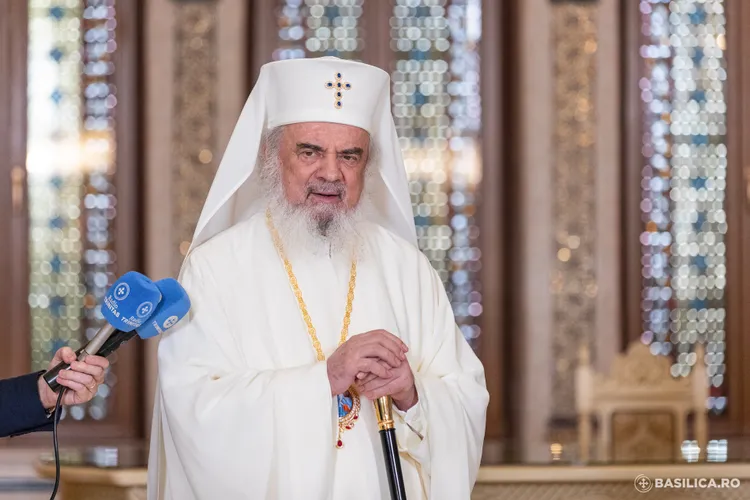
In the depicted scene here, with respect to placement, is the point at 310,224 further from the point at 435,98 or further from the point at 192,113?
the point at 435,98

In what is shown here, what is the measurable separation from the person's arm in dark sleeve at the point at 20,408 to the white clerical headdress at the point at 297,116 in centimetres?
71

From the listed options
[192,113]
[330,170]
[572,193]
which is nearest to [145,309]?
[330,170]

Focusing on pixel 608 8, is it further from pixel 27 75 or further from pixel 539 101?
pixel 27 75

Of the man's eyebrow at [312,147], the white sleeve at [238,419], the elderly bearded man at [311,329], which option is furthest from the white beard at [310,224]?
the white sleeve at [238,419]

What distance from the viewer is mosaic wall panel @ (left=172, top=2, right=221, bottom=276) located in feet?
23.7

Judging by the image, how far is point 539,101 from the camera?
7.23m

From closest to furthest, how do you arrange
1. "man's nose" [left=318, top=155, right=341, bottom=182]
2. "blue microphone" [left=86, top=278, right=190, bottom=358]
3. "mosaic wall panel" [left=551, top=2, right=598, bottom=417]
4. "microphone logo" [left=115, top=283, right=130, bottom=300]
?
"microphone logo" [left=115, top=283, right=130, bottom=300]
"blue microphone" [left=86, top=278, right=190, bottom=358]
"man's nose" [left=318, top=155, right=341, bottom=182]
"mosaic wall panel" [left=551, top=2, right=598, bottom=417]

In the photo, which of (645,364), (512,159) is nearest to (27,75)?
(512,159)

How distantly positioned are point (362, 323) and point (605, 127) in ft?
14.3

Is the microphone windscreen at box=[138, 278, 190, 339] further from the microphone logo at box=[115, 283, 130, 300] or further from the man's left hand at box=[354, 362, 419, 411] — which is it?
the man's left hand at box=[354, 362, 419, 411]

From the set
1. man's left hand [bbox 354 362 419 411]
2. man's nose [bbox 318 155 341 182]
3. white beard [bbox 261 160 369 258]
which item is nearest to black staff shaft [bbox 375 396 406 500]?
man's left hand [bbox 354 362 419 411]

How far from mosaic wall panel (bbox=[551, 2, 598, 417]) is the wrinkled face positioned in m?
4.13

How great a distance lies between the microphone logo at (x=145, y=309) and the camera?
8.45ft

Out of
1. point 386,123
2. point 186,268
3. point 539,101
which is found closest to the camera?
point 186,268
